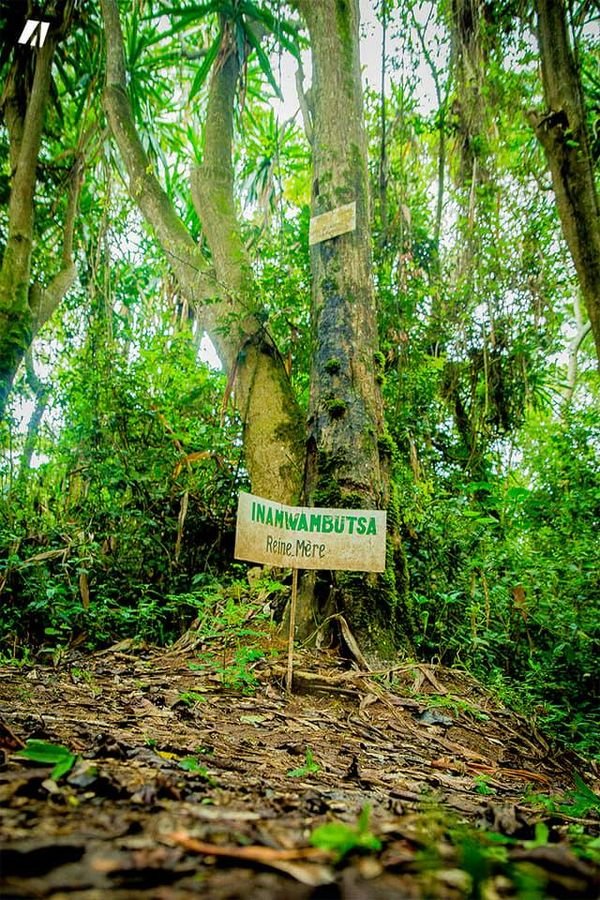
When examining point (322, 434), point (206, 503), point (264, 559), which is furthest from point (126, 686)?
point (206, 503)

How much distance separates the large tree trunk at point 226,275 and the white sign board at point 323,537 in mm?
978

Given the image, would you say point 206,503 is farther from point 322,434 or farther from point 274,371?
point 322,434

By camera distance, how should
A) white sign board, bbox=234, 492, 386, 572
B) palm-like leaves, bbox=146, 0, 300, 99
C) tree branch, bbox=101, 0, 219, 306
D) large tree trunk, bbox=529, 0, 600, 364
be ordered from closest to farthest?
1. white sign board, bbox=234, 492, 386, 572
2. large tree trunk, bbox=529, 0, 600, 364
3. tree branch, bbox=101, 0, 219, 306
4. palm-like leaves, bbox=146, 0, 300, 99

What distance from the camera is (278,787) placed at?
1.37m

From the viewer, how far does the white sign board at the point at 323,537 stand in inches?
113

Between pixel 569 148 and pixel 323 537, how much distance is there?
3254 mm

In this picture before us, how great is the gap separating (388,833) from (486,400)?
6.11 metres

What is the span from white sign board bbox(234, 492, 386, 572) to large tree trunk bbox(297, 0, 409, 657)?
334 millimetres

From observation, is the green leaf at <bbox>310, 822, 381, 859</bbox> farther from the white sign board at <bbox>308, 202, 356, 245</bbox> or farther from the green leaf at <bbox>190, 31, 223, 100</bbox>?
the green leaf at <bbox>190, 31, 223, 100</bbox>

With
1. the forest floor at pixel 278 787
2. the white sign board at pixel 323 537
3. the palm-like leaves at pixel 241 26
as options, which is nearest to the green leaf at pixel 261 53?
the palm-like leaves at pixel 241 26

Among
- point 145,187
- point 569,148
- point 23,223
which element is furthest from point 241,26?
point 569,148

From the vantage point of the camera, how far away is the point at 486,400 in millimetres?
6512

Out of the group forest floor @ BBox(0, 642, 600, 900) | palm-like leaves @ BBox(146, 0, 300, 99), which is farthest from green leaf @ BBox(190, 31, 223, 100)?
forest floor @ BBox(0, 642, 600, 900)

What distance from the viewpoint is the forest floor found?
0.63 metres
